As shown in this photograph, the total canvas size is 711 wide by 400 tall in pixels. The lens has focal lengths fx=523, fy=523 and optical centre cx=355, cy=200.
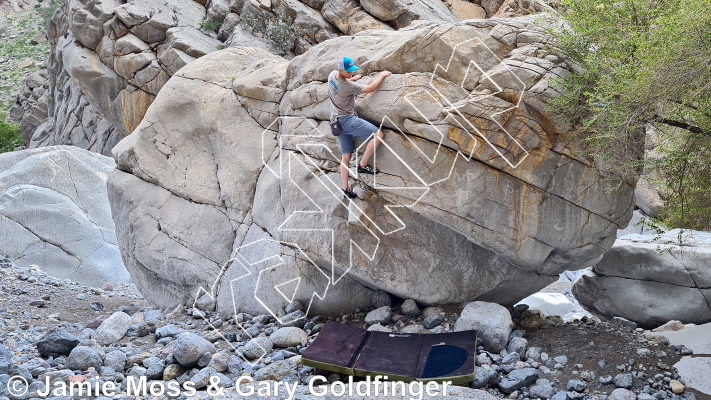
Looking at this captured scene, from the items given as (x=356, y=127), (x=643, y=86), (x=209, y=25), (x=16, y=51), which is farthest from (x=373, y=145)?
(x=16, y=51)

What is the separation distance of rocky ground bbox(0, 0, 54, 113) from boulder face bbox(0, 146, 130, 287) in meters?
33.7

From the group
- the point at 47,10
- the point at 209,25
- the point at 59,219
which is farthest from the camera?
the point at 47,10

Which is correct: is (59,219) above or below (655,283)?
below

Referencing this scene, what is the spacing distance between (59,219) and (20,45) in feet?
155

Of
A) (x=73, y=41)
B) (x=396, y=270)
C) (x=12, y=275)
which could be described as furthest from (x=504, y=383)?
(x=73, y=41)

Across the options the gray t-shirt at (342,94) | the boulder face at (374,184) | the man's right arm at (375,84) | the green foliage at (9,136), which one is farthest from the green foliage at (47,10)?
the man's right arm at (375,84)

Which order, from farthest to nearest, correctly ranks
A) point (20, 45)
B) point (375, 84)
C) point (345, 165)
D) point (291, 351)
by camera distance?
1. point (20, 45)
2. point (345, 165)
3. point (291, 351)
4. point (375, 84)

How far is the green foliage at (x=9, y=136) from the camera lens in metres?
42.5

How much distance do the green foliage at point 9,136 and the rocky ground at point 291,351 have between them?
37.6 meters

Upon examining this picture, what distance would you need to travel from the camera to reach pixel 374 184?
924 centimetres

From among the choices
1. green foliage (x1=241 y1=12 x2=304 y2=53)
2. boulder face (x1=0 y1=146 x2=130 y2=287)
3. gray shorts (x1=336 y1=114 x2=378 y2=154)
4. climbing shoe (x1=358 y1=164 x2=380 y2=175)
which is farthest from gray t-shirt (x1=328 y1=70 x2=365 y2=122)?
green foliage (x1=241 y1=12 x2=304 y2=53)

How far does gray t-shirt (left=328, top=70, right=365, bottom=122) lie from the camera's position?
881 centimetres

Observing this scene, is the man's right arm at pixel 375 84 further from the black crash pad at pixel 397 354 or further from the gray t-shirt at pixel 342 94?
the black crash pad at pixel 397 354

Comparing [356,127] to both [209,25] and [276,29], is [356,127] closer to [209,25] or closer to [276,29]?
[276,29]
